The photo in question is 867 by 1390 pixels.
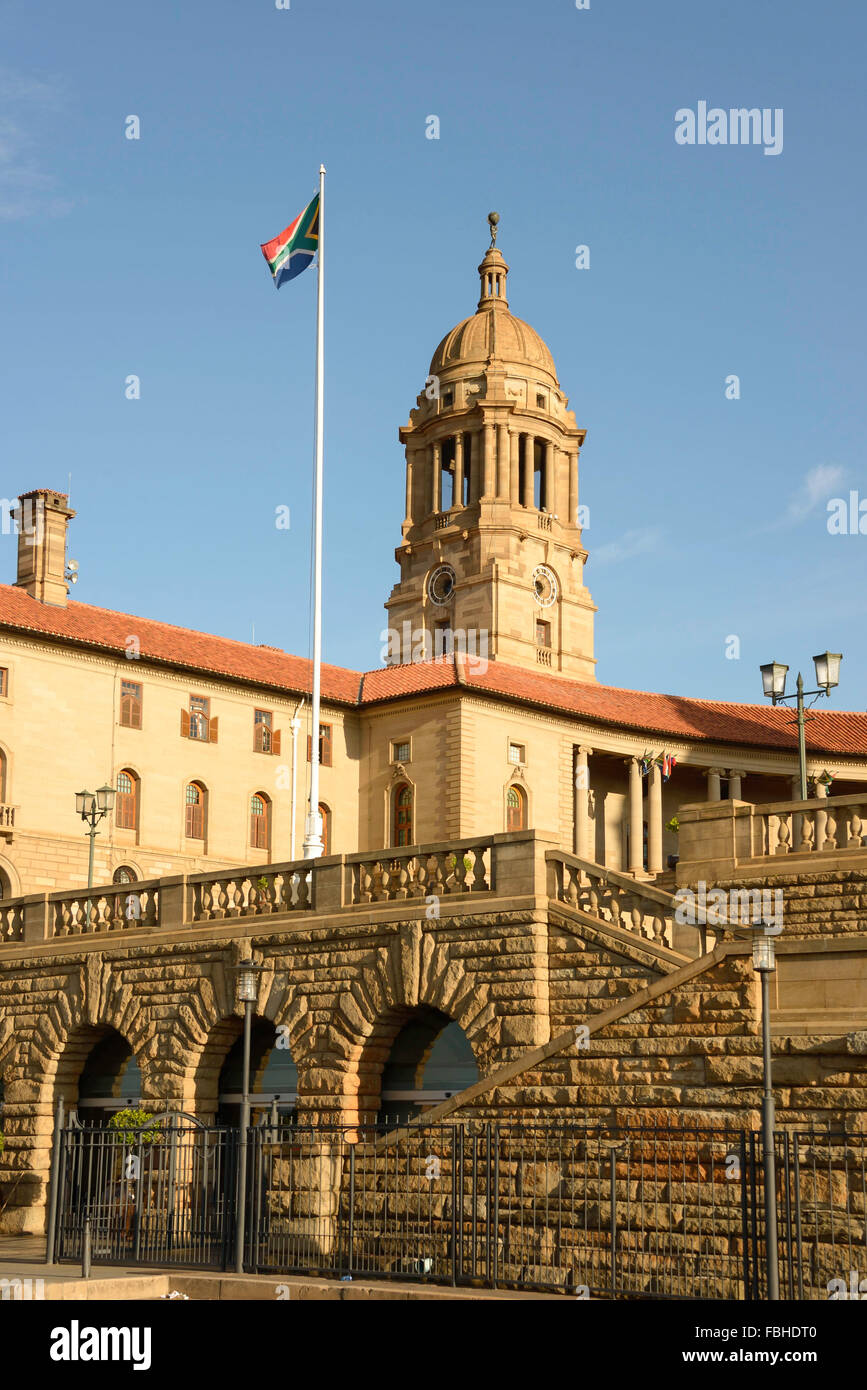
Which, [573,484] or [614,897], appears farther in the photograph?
[573,484]

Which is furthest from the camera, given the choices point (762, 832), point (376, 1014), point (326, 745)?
point (326, 745)

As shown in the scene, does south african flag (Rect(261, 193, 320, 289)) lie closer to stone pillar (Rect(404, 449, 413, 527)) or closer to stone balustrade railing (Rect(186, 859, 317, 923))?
stone balustrade railing (Rect(186, 859, 317, 923))

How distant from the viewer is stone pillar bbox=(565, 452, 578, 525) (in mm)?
95500

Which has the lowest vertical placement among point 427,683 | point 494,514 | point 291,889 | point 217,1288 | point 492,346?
point 217,1288

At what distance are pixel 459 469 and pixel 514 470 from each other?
3.28 m

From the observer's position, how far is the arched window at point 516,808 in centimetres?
6009

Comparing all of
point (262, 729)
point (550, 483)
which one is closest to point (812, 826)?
point (262, 729)

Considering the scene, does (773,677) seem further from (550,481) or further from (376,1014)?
(550,481)

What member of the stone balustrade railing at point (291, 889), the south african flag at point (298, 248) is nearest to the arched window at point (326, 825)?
the stone balustrade railing at point (291, 889)

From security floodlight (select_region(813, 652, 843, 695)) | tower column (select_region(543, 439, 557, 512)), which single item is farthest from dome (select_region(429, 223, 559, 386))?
security floodlight (select_region(813, 652, 843, 695))

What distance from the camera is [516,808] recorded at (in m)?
60.7

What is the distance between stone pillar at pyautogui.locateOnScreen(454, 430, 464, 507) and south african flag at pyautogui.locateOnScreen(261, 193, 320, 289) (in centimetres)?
5843

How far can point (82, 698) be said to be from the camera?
5428 centimetres
